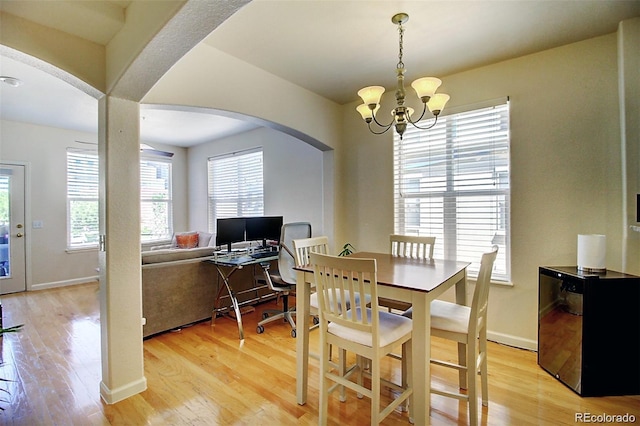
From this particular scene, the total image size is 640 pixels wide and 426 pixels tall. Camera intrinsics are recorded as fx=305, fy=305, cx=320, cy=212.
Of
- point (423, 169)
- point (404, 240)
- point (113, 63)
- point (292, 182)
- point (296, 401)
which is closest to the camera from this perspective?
point (113, 63)

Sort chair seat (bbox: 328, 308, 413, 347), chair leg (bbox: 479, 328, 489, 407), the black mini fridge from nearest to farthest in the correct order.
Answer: chair seat (bbox: 328, 308, 413, 347), chair leg (bbox: 479, 328, 489, 407), the black mini fridge

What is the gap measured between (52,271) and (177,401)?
4.64 m

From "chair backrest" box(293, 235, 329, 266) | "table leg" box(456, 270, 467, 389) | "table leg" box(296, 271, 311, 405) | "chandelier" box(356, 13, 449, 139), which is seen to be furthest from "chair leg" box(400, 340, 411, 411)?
"chandelier" box(356, 13, 449, 139)

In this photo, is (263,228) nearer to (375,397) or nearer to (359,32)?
(359,32)

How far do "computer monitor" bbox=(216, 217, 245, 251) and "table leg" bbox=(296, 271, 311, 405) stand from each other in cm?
183

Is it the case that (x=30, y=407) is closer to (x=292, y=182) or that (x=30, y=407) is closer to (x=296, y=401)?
(x=296, y=401)

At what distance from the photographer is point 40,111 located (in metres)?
4.21

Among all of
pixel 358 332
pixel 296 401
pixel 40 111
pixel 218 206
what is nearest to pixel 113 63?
pixel 358 332

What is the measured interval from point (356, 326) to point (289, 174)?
335 centimetres

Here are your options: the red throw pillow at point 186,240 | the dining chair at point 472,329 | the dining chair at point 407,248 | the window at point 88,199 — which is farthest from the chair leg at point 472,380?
the window at point 88,199

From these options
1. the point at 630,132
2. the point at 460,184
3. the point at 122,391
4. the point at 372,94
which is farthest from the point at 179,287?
the point at 630,132

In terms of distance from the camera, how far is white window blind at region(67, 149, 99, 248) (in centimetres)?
532

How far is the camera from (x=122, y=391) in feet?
6.86

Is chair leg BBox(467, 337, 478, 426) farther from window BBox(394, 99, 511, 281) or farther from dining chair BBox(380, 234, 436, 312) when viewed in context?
window BBox(394, 99, 511, 281)
